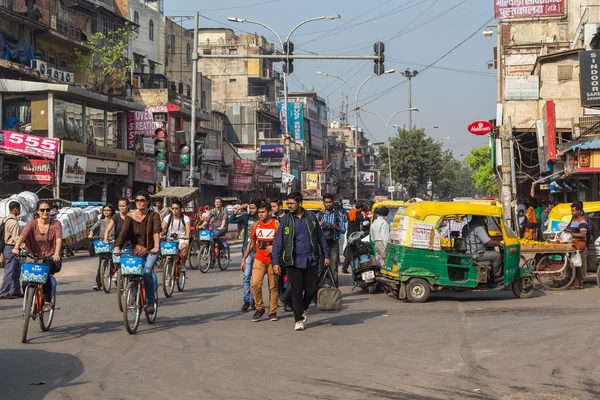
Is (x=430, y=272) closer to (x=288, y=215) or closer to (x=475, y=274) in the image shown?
(x=475, y=274)

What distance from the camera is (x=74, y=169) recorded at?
36281 mm

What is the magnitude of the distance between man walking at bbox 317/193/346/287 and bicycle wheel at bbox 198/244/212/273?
526cm

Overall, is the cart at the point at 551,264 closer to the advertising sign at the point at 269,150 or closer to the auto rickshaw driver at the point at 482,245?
the auto rickshaw driver at the point at 482,245

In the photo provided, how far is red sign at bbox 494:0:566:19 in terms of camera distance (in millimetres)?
50156

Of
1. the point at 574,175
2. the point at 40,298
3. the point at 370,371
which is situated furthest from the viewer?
the point at 574,175

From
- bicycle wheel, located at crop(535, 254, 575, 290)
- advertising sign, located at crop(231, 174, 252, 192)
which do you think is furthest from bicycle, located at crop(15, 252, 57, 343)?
advertising sign, located at crop(231, 174, 252, 192)

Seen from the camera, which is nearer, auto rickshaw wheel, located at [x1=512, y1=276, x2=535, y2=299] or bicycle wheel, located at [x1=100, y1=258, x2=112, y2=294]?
auto rickshaw wheel, located at [x1=512, y1=276, x2=535, y2=299]

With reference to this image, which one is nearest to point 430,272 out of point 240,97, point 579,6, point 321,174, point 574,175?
point 574,175

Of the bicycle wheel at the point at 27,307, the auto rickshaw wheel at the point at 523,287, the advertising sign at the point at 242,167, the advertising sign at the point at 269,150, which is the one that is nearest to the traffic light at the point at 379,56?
the auto rickshaw wheel at the point at 523,287

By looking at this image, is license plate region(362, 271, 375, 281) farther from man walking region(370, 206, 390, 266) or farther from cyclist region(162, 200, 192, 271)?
cyclist region(162, 200, 192, 271)

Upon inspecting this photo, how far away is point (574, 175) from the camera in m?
28.8

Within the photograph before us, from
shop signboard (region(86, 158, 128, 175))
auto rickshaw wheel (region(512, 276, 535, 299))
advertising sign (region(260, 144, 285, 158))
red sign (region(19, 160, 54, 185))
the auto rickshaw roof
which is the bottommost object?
auto rickshaw wheel (region(512, 276, 535, 299))

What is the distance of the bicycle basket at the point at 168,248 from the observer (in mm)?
15062

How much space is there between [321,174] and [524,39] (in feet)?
60.2
